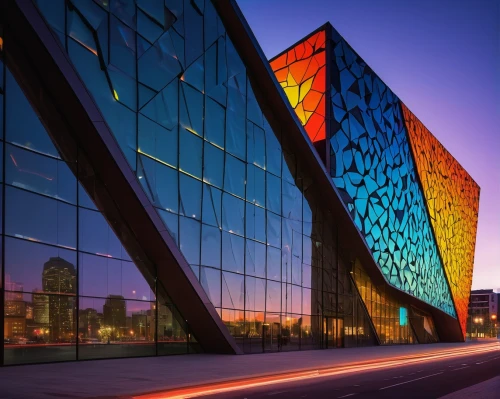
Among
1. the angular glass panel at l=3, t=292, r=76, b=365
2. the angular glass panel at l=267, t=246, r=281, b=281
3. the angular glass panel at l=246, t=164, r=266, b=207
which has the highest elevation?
the angular glass panel at l=246, t=164, r=266, b=207

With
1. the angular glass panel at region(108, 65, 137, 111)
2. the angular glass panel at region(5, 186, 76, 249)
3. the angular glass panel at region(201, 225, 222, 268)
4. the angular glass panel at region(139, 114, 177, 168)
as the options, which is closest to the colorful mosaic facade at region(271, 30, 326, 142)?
the angular glass panel at region(201, 225, 222, 268)

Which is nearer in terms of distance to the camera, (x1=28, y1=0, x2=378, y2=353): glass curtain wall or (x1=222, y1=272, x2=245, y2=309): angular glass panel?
(x1=28, y1=0, x2=378, y2=353): glass curtain wall

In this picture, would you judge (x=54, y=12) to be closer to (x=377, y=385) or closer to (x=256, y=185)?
(x=256, y=185)

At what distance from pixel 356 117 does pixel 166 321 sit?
24.7 metres

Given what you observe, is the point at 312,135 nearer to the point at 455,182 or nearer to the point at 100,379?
the point at 100,379

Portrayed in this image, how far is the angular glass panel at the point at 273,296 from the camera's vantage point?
1409 inches

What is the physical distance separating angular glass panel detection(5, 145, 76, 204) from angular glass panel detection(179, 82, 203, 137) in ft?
24.2

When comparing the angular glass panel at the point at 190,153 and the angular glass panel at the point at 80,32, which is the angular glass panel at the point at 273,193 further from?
the angular glass panel at the point at 80,32

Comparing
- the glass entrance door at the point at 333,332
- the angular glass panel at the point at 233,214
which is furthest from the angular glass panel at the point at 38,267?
the glass entrance door at the point at 333,332

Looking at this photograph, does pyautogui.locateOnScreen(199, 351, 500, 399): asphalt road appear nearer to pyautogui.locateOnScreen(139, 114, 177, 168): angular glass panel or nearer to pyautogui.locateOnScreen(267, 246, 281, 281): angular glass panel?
pyautogui.locateOnScreen(267, 246, 281, 281): angular glass panel

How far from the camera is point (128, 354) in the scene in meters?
26.9

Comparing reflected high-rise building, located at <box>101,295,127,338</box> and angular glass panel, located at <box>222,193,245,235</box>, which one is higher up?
angular glass panel, located at <box>222,193,245,235</box>

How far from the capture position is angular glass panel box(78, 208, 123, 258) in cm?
2458

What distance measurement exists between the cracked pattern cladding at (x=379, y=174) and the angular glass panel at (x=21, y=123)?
960 inches
